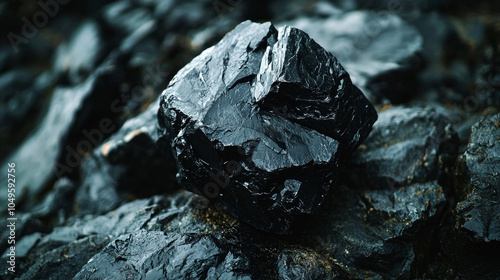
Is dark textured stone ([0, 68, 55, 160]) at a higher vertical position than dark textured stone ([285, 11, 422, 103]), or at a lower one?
lower

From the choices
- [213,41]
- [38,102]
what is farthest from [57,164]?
[213,41]

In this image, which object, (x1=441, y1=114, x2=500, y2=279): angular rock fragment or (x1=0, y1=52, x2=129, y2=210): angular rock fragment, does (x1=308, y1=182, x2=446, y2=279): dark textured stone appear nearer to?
(x1=441, y1=114, x2=500, y2=279): angular rock fragment

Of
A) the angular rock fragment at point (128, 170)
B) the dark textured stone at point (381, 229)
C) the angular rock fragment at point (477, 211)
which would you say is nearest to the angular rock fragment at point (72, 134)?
the angular rock fragment at point (128, 170)

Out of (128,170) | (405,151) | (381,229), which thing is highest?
(405,151)

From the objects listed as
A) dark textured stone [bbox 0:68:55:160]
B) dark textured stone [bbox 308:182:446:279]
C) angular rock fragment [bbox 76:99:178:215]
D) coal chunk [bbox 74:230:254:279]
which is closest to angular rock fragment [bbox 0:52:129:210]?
angular rock fragment [bbox 76:99:178:215]

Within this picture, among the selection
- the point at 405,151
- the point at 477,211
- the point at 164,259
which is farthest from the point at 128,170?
the point at 477,211

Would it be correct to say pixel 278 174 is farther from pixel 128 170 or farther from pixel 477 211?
pixel 128 170

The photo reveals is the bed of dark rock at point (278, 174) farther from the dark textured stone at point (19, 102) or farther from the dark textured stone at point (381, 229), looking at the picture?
the dark textured stone at point (19, 102)
